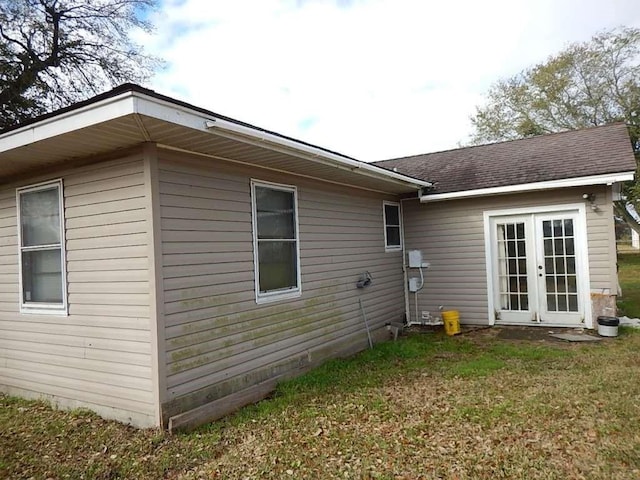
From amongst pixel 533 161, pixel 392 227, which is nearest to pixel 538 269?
pixel 533 161

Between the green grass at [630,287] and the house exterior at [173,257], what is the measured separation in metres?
2.44

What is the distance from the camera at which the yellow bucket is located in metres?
7.36

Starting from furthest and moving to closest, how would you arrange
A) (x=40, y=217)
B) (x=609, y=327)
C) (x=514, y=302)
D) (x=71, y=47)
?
1. (x=71, y=47)
2. (x=514, y=302)
3. (x=609, y=327)
4. (x=40, y=217)

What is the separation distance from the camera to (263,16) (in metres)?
8.57

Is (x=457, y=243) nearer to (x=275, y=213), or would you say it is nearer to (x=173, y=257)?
(x=275, y=213)

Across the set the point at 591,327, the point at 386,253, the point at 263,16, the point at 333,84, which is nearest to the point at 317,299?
the point at 386,253

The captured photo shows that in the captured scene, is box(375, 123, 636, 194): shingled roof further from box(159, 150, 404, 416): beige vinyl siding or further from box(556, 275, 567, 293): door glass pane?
box(159, 150, 404, 416): beige vinyl siding

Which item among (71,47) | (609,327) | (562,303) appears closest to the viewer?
(609,327)

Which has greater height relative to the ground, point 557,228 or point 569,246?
point 557,228

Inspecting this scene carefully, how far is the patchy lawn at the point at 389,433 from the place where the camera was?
9.66 feet

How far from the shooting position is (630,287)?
1218 cm

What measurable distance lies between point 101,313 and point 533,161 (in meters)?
7.72

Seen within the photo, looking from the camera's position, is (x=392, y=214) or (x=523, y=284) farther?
(x=392, y=214)

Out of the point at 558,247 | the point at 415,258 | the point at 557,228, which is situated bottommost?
the point at 415,258
